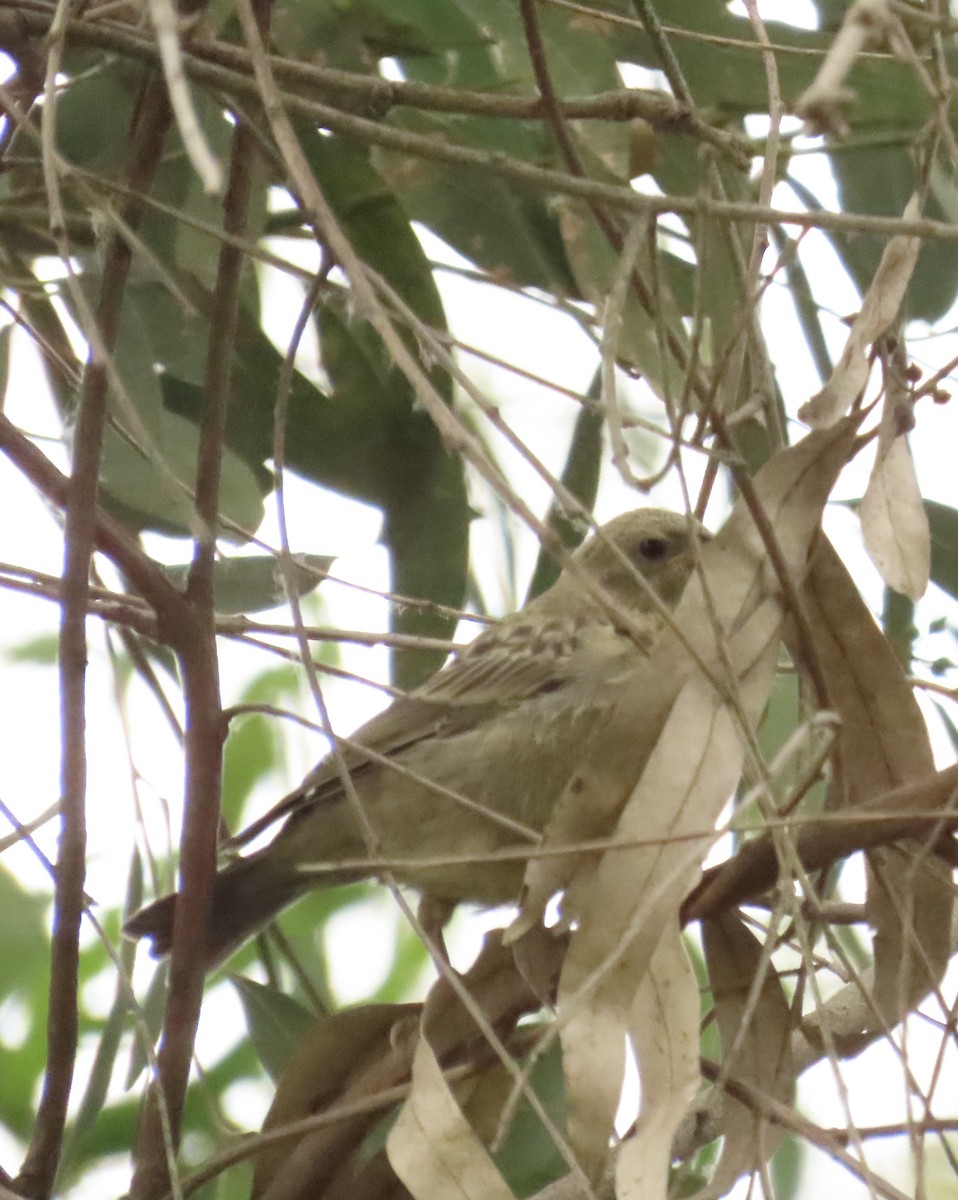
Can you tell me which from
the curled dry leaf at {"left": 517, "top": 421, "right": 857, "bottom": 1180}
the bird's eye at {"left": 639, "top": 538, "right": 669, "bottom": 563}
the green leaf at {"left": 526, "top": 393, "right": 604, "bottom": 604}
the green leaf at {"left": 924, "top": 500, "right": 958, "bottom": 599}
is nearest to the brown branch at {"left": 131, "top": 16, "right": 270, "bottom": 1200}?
the curled dry leaf at {"left": 517, "top": 421, "right": 857, "bottom": 1180}

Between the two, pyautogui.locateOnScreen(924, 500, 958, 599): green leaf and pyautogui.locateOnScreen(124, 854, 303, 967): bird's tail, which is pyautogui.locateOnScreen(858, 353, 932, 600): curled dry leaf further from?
pyautogui.locateOnScreen(124, 854, 303, 967): bird's tail

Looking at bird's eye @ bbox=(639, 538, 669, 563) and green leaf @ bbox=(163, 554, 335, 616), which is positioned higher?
bird's eye @ bbox=(639, 538, 669, 563)

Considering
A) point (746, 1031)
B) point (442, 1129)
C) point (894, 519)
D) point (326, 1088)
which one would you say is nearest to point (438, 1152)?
point (442, 1129)

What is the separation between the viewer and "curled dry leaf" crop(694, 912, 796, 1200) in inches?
57.8

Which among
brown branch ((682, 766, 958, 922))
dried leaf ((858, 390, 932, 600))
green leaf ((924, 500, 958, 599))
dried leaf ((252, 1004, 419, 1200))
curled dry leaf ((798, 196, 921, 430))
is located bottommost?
brown branch ((682, 766, 958, 922))

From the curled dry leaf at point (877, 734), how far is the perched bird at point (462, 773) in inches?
31.4

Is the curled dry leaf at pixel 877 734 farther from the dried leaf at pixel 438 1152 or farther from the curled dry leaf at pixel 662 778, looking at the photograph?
the dried leaf at pixel 438 1152

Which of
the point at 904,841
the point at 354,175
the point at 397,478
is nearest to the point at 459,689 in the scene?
the point at 397,478

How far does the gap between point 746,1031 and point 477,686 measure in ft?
3.92

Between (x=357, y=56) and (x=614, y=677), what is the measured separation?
0.97 metres

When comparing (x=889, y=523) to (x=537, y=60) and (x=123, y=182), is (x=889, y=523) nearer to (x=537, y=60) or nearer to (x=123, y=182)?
(x=537, y=60)

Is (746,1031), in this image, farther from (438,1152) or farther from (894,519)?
(894,519)

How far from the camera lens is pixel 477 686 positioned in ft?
8.61

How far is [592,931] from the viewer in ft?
4.35
